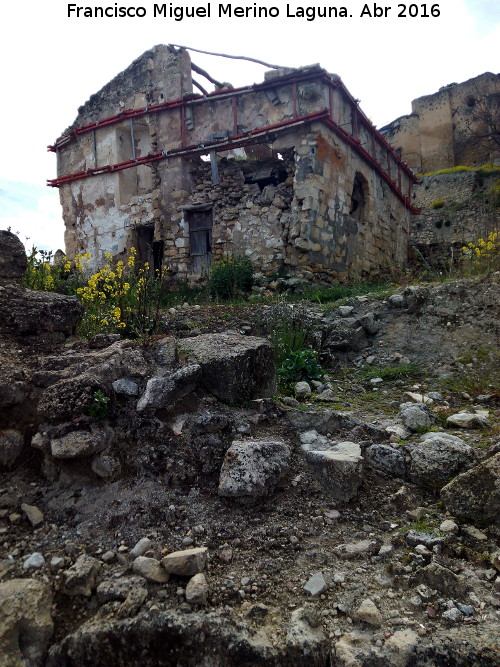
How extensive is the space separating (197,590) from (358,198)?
34.6ft

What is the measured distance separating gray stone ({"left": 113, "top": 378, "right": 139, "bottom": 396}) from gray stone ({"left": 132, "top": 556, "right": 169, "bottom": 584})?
1.08 metres

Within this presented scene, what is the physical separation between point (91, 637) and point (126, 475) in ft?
2.92

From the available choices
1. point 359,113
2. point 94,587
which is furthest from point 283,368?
point 359,113

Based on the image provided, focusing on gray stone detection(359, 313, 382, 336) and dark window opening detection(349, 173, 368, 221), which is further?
dark window opening detection(349, 173, 368, 221)

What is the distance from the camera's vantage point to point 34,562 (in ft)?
6.89

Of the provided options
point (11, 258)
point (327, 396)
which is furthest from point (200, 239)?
point (327, 396)

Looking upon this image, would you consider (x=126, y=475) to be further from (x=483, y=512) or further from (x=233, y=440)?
(x=483, y=512)

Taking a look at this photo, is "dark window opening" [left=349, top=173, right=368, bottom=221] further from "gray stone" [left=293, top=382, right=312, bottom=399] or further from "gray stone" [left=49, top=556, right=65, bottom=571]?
"gray stone" [left=49, top=556, right=65, bottom=571]

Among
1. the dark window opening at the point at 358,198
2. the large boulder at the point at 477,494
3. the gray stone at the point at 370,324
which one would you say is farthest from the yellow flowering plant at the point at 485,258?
the large boulder at the point at 477,494

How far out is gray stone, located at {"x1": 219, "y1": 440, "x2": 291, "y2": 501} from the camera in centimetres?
243

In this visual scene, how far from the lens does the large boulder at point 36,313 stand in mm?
3363

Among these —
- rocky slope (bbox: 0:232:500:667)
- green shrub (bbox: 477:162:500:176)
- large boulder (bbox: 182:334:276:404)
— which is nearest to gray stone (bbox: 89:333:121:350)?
rocky slope (bbox: 0:232:500:667)

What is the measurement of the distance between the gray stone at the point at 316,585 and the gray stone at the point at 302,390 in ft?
7.00

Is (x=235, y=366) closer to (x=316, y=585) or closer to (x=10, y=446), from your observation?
(x=10, y=446)
